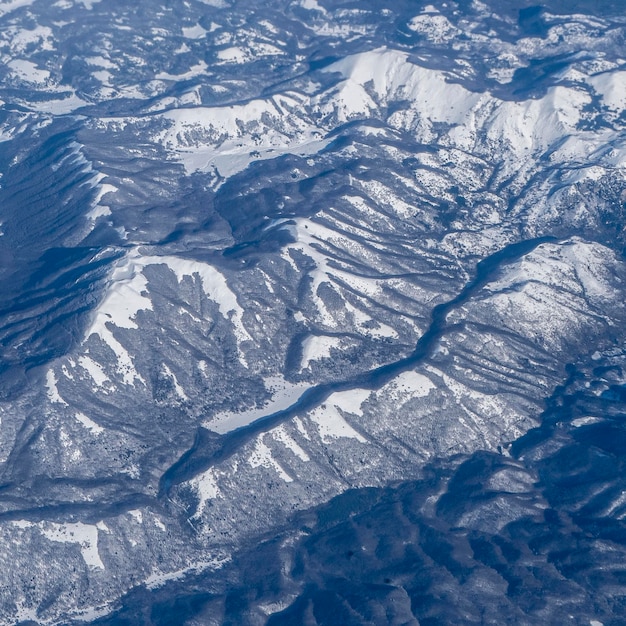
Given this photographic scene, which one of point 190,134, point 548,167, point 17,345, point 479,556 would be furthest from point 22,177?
point 479,556

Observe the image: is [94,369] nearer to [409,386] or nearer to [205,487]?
[205,487]

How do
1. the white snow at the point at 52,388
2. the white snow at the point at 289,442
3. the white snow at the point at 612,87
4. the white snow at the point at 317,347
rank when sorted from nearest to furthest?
the white snow at the point at 289,442
the white snow at the point at 52,388
the white snow at the point at 317,347
the white snow at the point at 612,87

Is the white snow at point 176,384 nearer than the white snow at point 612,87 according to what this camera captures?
Yes

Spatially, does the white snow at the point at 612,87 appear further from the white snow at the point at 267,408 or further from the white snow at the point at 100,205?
the white snow at the point at 267,408

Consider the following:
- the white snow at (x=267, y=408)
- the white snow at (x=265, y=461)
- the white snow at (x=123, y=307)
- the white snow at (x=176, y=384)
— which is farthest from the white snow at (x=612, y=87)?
the white snow at (x=265, y=461)

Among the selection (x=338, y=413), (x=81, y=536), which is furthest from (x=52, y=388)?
(x=338, y=413)
